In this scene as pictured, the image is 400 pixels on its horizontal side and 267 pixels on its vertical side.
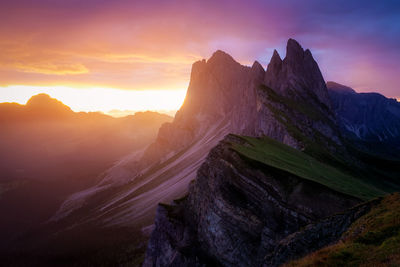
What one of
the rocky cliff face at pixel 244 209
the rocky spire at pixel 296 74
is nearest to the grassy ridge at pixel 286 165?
the rocky cliff face at pixel 244 209

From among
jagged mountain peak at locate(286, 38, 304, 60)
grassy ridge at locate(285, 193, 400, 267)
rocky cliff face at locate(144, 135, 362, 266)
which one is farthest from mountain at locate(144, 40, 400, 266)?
jagged mountain peak at locate(286, 38, 304, 60)

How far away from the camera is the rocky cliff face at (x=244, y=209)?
34.2m

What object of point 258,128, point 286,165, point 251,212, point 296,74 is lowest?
point 251,212

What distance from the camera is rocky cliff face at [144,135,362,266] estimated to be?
112 ft

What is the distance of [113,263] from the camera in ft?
313

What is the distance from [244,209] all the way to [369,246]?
21878mm

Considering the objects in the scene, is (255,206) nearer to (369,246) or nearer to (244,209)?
(244,209)

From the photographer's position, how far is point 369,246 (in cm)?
1569

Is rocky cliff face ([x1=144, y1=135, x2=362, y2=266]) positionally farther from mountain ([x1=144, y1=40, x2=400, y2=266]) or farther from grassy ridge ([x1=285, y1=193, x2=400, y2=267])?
grassy ridge ([x1=285, y1=193, x2=400, y2=267])

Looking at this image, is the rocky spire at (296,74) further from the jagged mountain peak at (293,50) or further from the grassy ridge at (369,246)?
the grassy ridge at (369,246)

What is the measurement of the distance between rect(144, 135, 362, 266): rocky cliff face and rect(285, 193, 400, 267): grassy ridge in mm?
15187

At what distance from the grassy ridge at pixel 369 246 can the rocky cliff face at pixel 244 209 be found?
49.8ft

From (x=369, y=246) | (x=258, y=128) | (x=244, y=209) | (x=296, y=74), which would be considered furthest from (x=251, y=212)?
(x=296, y=74)

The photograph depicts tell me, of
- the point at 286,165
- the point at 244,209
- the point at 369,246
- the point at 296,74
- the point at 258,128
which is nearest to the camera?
the point at 369,246
